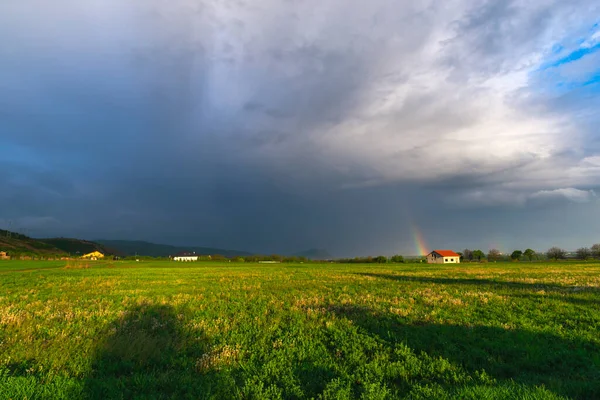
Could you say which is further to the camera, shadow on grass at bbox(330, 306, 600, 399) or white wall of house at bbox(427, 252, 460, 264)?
white wall of house at bbox(427, 252, 460, 264)

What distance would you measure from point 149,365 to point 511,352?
1004 centimetres

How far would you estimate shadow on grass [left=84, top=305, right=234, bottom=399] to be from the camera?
653cm

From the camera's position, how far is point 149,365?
26.9 ft

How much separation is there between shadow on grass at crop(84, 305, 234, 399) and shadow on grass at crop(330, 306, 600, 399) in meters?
5.91

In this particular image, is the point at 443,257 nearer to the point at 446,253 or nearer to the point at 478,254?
the point at 446,253

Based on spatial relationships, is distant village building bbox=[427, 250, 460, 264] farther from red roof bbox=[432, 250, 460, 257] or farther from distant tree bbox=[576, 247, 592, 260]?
distant tree bbox=[576, 247, 592, 260]

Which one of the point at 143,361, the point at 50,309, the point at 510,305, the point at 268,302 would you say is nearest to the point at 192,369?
the point at 143,361

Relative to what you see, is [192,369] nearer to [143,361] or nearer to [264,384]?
[143,361]

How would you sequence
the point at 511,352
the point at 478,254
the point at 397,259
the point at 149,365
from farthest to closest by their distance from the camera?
the point at 478,254 → the point at 397,259 → the point at 511,352 → the point at 149,365

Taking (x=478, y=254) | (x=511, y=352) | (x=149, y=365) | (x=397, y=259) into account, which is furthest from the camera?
(x=478, y=254)

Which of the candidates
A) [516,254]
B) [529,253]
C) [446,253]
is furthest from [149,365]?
[529,253]

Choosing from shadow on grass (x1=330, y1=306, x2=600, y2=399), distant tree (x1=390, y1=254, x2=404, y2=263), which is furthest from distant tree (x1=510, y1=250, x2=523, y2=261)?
shadow on grass (x1=330, y1=306, x2=600, y2=399)

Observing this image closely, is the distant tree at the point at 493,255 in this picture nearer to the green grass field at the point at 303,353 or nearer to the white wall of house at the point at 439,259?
the white wall of house at the point at 439,259

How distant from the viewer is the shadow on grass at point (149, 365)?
6527 millimetres
